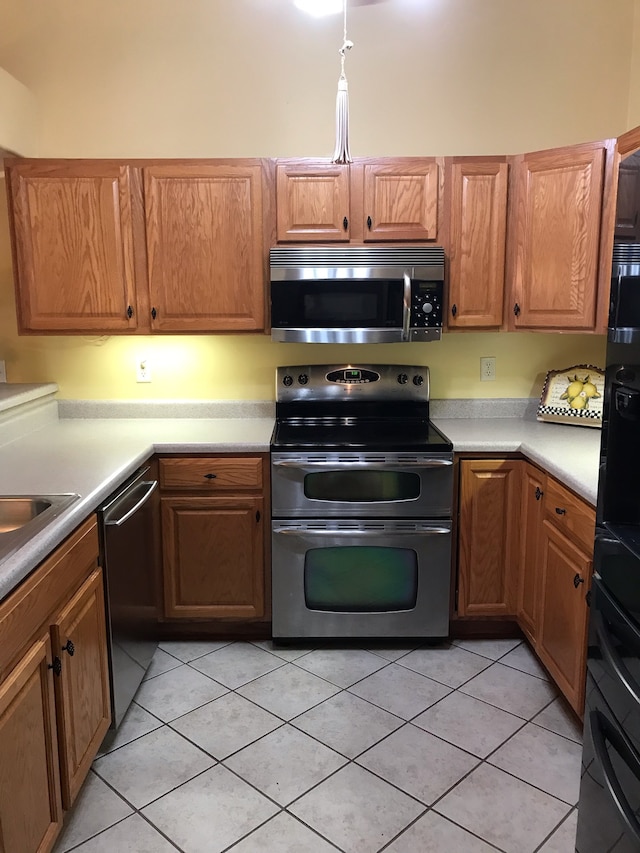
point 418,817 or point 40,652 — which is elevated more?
point 40,652

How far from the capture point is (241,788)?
6.69 ft

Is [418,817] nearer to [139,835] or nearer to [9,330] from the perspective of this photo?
[139,835]

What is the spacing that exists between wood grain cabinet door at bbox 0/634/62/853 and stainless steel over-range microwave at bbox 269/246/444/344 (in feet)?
5.41

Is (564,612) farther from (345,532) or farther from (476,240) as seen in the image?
(476,240)

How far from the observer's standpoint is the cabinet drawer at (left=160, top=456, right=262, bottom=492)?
2.74 m

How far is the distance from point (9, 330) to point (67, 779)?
7.03 ft

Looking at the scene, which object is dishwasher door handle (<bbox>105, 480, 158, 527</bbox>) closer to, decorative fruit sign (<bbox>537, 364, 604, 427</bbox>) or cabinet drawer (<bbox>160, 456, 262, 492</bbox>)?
cabinet drawer (<bbox>160, 456, 262, 492</bbox>)

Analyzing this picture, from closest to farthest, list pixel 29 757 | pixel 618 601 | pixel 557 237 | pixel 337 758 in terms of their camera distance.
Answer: pixel 618 601 < pixel 29 757 < pixel 337 758 < pixel 557 237

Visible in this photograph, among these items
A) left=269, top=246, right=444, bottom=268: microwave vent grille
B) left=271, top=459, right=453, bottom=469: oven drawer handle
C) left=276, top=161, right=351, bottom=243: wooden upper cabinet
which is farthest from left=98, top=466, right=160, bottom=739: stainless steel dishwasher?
left=276, top=161, right=351, bottom=243: wooden upper cabinet

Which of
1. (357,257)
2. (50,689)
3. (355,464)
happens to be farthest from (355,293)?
(50,689)

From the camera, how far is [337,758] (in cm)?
217

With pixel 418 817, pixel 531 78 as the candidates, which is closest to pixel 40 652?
pixel 418 817

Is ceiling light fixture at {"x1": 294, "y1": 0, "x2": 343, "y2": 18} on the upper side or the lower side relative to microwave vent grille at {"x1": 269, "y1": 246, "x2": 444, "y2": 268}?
upper

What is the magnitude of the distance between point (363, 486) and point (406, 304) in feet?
2.54
